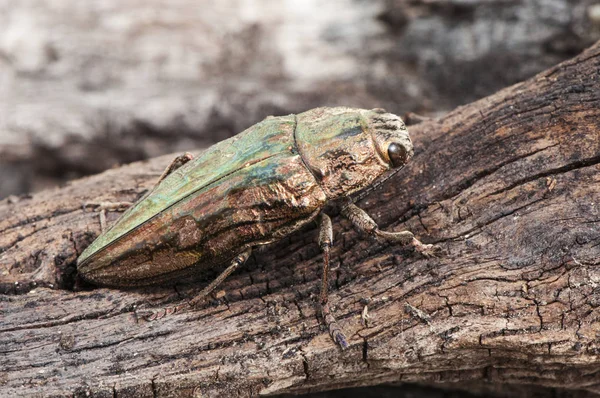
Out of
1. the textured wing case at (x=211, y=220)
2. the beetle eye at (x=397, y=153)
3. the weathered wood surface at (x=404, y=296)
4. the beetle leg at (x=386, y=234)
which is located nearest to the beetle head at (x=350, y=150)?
the beetle eye at (x=397, y=153)

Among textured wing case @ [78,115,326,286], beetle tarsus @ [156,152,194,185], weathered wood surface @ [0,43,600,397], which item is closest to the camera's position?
weathered wood surface @ [0,43,600,397]

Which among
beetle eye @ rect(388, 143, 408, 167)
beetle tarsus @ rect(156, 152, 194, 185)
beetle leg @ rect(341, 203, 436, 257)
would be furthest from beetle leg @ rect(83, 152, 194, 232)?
beetle eye @ rect(388, 143, 408, 167)

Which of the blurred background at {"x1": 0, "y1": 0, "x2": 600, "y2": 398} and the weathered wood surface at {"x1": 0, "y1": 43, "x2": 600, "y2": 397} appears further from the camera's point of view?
the blurred background at {"x1": 0, "y1": 0, "x2": 600, "y2": 398}

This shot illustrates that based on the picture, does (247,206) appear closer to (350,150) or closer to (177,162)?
(350,150)

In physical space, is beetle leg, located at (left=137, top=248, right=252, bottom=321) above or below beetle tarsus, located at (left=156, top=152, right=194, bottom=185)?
below

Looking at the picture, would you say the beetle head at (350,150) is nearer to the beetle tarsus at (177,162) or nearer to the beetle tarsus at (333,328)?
the beetle tarsus at (333,328)

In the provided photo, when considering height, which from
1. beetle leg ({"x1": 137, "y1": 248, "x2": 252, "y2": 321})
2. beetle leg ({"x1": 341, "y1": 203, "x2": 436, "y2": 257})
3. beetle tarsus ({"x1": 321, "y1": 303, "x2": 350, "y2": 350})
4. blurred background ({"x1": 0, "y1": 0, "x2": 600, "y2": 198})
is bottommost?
beetle tarsus ({"x1": 321, "y1": 303, "x2": 350, "y2": 350})

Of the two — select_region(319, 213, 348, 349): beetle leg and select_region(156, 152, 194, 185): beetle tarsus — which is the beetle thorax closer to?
select_region(319, 213, 348, 349): beetle leg

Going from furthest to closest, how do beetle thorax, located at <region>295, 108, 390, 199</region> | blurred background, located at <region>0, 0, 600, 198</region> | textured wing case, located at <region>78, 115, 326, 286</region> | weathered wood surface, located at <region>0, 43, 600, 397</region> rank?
1. blurred background, located at <region>0, 0, 600, 198</region>
2. beetle thorax, located at <region>295, 108, 390, 199</region>
3. textured wing case, located at <region>78, 115, 326, 286</region>
4. weathered wood surface, located at <region>0, 43, 600, 397</region>
